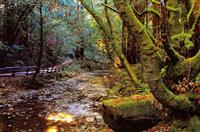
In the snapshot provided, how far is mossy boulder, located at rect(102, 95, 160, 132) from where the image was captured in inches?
370

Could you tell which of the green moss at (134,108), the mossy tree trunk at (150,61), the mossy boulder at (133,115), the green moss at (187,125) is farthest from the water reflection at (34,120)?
the mossy tree trunk at (150,61)

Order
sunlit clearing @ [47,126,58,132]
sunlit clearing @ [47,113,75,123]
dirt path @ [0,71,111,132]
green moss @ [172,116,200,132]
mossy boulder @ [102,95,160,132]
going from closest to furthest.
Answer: green moss @ [172,116,200,132] < mossy boulder @ [102,95,160,132] < sunlit clearing @ [47,126,58,132] < dirt path @ [0,71,111,132] < sunlit clearing @ [47,113,75,123]

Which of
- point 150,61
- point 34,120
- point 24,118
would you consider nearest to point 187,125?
point 150,61

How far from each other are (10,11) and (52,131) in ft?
58.8

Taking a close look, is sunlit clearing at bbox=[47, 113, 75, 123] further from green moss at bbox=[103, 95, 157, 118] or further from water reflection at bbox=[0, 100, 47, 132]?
green moss at bbox=[103, 95, 157, 118]

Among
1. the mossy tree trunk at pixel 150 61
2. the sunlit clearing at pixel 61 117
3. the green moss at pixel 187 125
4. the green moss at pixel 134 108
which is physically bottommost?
the sunlit clearing at pixel 61 117

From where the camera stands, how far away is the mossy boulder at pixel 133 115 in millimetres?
9398

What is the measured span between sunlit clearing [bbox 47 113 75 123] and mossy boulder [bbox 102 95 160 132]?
3.87 metres

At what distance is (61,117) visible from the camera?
44.8 feet

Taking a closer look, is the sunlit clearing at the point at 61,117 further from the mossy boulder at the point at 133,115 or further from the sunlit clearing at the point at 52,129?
the mossy boulder at the point at 133,115

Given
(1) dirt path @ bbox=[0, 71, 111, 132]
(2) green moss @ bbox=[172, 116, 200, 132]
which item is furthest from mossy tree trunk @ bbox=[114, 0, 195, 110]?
(1) dirt path @ bbox=[0, 71, 111, 132]

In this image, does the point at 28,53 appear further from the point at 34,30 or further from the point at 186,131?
the point at 186,131

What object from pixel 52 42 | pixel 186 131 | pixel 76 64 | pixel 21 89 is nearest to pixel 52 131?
pixel 186 131

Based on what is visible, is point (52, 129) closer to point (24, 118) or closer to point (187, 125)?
point (24, 118)
